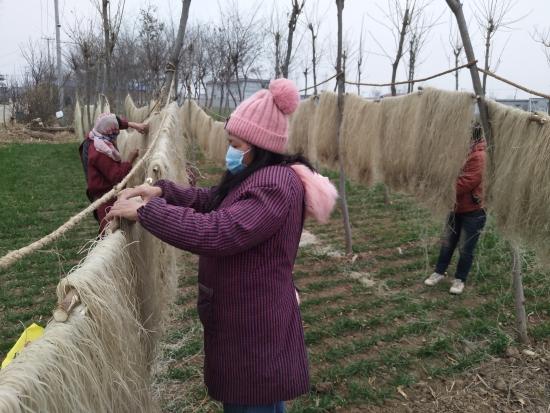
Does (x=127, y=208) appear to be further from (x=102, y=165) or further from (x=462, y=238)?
(x=462, y=238)

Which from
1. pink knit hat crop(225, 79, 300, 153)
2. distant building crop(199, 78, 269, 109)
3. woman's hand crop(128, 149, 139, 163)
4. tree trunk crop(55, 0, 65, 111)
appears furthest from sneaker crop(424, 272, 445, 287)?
tree trunk crop(55, 0, 65, 111)

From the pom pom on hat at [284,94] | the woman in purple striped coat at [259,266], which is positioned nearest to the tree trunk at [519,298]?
the woman in purple striped coat at [259,266]

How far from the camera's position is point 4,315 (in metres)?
4.16

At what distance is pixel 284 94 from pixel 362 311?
3026 mm

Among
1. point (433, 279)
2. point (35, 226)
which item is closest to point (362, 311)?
point (433, 279)

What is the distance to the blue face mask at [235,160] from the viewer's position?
1.71m

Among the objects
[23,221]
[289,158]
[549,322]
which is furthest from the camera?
[23,221]

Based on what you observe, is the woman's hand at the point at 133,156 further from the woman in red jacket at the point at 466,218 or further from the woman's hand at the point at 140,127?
the woman in red jacket at the point at 466,218

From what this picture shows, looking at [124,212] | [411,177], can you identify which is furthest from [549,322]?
[124,212]

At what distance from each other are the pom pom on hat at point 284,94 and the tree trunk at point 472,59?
7.14 ft

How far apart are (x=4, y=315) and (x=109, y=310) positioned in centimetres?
351

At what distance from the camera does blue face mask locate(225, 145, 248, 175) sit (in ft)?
5.60

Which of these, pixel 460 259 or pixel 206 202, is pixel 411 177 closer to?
pixel 460 259

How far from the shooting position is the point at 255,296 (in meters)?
1.62
